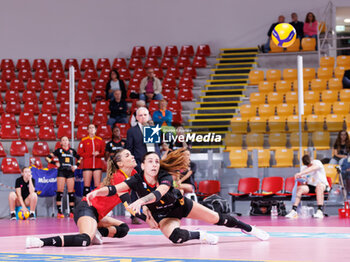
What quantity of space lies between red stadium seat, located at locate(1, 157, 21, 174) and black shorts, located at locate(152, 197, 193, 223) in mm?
9178

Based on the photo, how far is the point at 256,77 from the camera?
18.5m

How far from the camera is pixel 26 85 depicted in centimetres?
2036

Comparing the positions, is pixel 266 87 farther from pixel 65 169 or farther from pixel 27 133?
pixel 27 133

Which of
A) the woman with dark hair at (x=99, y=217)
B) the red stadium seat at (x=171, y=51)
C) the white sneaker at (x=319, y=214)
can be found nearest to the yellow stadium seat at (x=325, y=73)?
the red stadium seat at (x=171, y=51)

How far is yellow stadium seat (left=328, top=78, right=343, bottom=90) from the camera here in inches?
667

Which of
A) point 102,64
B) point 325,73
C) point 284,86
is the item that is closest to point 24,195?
point 284,86

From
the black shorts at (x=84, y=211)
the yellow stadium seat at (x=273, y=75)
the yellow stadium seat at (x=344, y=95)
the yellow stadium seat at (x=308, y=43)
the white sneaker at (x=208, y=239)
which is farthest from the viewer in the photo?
the yellow stadium seat at (x=308, y=43)

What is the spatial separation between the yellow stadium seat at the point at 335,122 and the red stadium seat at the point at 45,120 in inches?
305

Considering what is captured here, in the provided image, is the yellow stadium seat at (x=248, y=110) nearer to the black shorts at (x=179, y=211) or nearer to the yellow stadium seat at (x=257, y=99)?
the yellow stadium seat at (x=257, y=99)

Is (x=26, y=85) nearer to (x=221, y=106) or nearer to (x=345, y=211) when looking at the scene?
(x=221, y=106)

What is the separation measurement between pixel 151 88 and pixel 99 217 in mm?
10437

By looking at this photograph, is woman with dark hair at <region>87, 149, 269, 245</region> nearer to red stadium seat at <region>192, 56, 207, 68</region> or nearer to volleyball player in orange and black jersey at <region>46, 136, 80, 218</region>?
volleyball player in orange and black jersey at <region>46, 136, 80, 218</region>

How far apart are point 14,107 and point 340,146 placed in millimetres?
9945

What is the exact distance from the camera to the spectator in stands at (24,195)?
1340 cm
